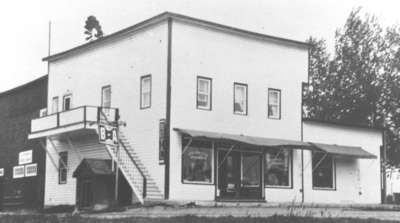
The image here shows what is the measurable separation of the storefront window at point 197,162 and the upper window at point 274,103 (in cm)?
418

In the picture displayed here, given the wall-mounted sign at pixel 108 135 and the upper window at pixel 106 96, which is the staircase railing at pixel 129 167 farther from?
the upper window at pixel 106 96

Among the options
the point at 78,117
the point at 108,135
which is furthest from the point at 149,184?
the point at 78,117

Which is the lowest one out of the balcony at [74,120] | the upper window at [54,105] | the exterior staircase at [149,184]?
the exterior staircase at [149,184]

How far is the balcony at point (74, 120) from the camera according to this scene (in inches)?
1237

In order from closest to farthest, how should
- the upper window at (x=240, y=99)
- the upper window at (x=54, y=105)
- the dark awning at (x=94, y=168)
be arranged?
1. the dark awning at (x=94, y=168)
2. the upper window at (x=240, y=99)
3. the upper window at (x=54, y=105)

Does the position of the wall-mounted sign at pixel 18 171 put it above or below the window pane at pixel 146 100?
below

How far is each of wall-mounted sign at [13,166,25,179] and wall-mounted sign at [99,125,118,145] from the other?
14.7 metres

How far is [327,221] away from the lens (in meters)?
15.8

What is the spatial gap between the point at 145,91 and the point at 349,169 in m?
12.1

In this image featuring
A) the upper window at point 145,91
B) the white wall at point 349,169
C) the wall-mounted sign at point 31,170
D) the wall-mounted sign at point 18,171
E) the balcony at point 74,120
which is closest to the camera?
the upper window at point 145,91

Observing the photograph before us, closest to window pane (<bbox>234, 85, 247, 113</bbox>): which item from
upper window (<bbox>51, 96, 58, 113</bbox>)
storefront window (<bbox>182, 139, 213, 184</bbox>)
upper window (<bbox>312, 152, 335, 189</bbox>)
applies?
storefront window (<bbox>182, 139, 213, 184</bbox>)

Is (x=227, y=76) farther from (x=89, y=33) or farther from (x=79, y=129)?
(x=89, y=33)

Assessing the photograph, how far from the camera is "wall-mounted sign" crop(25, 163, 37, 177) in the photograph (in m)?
40.0

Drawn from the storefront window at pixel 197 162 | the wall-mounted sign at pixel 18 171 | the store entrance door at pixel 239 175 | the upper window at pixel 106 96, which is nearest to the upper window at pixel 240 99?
the store entrance door at pixel 239 175
